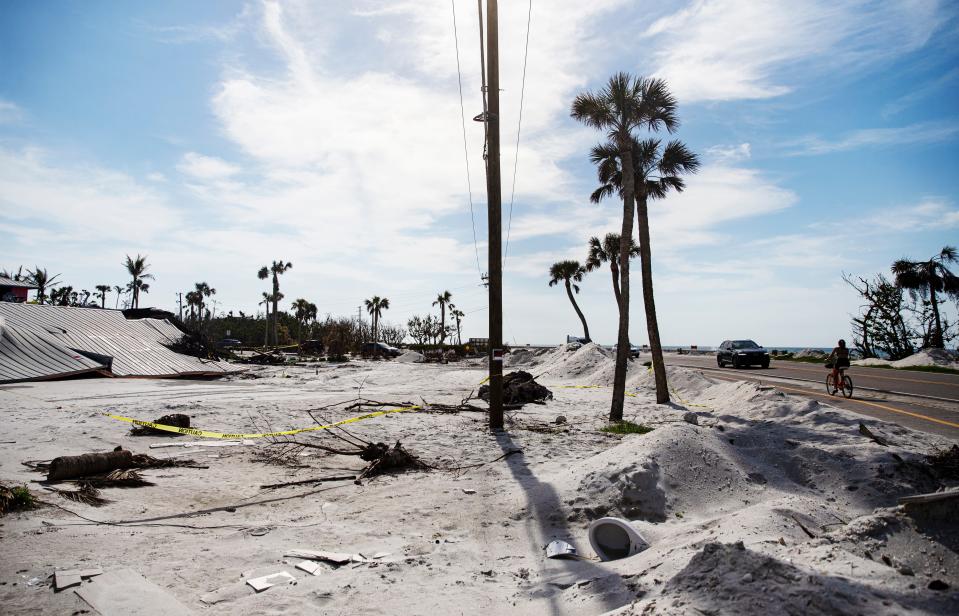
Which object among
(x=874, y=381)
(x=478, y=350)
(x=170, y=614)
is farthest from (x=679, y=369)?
(x=478, y=350)

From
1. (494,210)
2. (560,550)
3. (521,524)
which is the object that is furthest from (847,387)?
(560,550)

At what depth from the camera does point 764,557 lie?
9.95 feet

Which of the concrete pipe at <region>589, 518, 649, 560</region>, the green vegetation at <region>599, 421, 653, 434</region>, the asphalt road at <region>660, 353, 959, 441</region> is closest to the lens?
the concrete pipe at <region>589, 518, 649, 560</region>

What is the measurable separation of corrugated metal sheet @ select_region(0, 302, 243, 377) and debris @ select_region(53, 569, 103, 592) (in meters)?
23.1

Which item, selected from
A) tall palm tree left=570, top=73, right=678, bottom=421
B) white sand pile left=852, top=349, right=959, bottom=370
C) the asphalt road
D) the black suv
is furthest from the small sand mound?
tall palm tree left=570, top=73, right=678, bottom=421

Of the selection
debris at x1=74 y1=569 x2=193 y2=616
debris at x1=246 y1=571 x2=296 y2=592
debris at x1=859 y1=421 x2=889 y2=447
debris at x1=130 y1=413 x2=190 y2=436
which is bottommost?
debris at x1=246 y1=571 x2=296 y2=592

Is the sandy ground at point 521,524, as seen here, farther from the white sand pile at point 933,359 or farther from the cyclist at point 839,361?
the white sand pile at point 933,359

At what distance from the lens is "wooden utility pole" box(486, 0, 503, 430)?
11.4 metres

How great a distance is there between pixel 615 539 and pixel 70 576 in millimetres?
4256

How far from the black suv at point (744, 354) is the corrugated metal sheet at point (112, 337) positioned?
28.2 metres

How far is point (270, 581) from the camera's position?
406 cm

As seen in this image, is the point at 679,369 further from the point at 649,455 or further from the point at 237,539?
the point at 237,539

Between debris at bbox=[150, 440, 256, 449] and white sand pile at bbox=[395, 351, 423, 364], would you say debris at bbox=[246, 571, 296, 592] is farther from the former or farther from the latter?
white sand pile at bbox=[395, 351, 423, 364]

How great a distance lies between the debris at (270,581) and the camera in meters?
3.93
